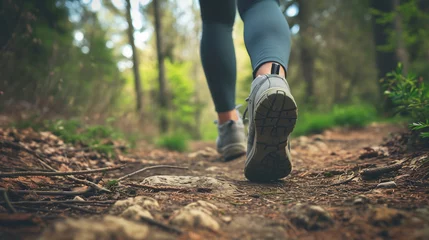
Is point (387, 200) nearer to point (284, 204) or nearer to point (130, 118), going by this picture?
point (284, 204)

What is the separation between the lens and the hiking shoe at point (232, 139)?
2100mm

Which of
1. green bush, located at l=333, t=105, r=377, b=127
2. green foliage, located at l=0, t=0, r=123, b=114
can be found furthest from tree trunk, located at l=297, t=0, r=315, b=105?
green foliage, located at l=0, t=0, r=123, b=114

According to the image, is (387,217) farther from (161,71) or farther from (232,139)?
(161,71)

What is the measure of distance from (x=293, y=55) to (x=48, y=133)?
9.24m

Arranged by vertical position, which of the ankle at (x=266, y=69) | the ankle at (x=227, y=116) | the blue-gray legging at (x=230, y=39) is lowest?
the ankle at (x=227, y=116)

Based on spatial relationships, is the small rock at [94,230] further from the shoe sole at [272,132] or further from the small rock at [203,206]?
the shoe sole at [272,132]

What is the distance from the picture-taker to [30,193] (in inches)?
43.1

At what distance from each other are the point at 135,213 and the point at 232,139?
1.37 meters

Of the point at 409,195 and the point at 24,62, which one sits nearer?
the point at 409,195

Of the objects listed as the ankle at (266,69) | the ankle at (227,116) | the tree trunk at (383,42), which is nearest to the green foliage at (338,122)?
the tree trunk at (383,42)

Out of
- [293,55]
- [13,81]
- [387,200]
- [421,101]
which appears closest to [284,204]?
[387,200]

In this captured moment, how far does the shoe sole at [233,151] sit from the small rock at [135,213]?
1.36 metres

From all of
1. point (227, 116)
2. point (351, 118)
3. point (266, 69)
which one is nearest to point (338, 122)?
point (351, 118)

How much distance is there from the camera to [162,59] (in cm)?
868
